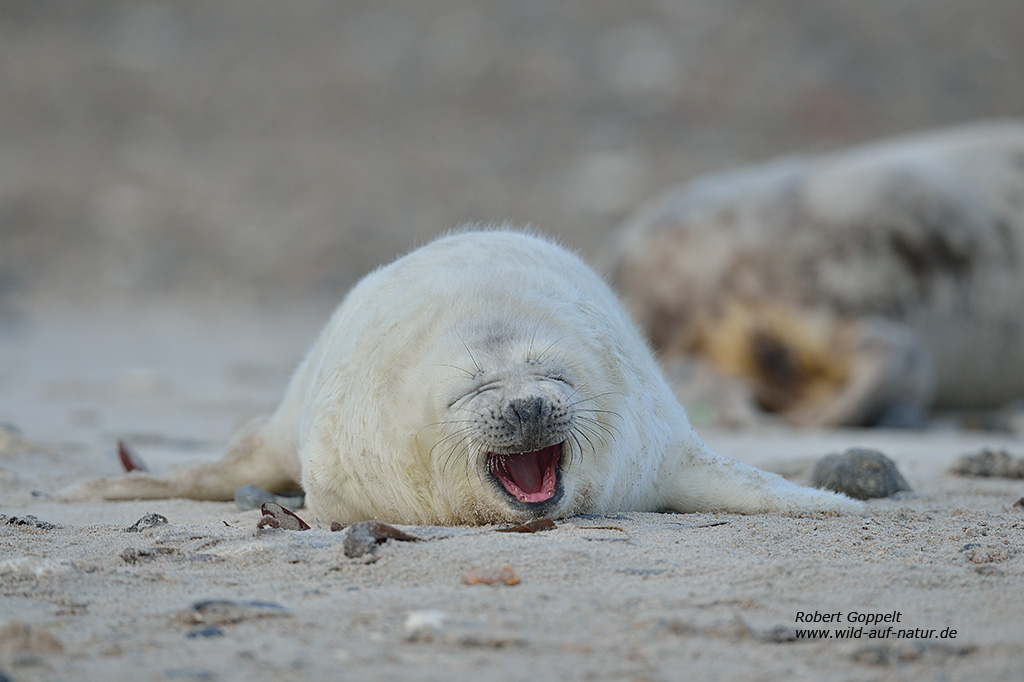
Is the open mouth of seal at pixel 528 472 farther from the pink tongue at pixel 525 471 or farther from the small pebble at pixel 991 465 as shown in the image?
the small pebble at pixel 991 465

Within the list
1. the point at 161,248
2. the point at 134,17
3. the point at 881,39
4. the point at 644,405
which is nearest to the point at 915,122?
the point at 881,39

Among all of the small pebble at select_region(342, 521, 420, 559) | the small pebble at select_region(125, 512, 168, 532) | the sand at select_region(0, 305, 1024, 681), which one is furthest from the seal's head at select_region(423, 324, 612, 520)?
the small pebble at select_region(125, 512, 168, 532)

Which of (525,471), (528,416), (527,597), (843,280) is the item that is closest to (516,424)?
(528,416)

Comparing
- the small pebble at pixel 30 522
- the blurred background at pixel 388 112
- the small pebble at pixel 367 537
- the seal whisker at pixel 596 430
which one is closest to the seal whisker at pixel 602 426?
the seal whisker at pixel 596 430

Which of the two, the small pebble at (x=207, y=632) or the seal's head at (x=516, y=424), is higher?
the seal's head at (x=516, y=424)

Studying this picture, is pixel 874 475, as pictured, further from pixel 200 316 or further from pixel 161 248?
pixel 161 248

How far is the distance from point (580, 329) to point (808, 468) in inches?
57.4

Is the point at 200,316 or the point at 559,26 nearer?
the point at 200,316

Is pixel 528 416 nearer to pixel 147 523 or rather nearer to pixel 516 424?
pixel 516 424

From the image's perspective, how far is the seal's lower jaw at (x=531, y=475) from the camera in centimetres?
308

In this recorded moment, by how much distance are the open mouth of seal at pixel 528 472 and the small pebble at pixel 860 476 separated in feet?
3.97

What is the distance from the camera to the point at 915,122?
16.3 meters

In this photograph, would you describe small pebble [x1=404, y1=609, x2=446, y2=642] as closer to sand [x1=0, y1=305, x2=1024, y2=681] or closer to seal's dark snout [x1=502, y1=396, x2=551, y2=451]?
sand [x1=0, y1=305, x2=1024, y2=681]

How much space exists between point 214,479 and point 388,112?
42.1 ft
